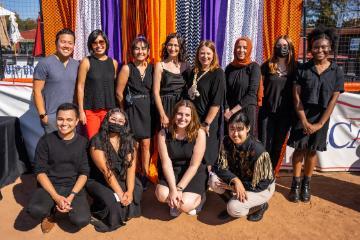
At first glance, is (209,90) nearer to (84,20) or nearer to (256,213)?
(256,213)

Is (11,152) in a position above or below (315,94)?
below

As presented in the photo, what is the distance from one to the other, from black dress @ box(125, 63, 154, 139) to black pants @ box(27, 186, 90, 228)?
0.92 meters

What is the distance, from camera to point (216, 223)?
3.14 m

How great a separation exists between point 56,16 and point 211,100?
7.53ft

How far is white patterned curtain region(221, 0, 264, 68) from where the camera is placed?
4.12m

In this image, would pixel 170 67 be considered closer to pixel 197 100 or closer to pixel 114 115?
pixel 197 100

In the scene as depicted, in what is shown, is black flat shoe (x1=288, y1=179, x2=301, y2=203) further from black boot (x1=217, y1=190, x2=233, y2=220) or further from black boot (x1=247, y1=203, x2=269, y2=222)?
black boot (x1=217, y1=190, x2=233, y2=220)

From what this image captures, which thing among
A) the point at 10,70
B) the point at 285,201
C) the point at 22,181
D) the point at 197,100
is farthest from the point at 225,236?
the point at 10,70

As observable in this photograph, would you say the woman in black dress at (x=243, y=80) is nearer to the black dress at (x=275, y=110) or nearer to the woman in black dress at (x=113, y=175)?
the black dress at (x=275, y=110)

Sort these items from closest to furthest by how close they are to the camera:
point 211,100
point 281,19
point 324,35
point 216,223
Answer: point 216,223 < point 324,35 < point 211,100 < point 281,19

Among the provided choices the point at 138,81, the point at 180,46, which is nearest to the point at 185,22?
the point at 180,46

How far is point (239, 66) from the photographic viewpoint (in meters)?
3.42

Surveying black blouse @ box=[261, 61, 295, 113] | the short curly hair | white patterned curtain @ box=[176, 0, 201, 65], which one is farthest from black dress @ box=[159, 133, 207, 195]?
the short curly hair

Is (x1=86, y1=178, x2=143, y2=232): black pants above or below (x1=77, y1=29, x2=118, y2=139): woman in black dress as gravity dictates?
below
